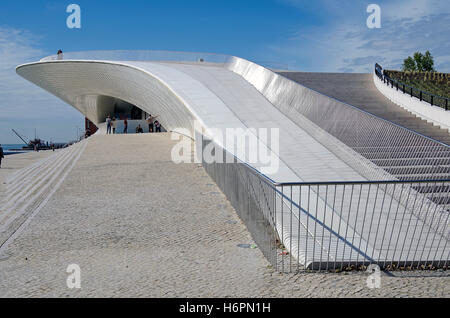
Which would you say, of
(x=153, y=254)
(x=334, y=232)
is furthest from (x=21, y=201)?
(x=334, y=232)

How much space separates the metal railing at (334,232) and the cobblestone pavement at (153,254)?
275mm

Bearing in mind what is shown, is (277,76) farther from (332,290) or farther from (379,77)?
(332,290)

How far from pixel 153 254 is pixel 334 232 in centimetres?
270

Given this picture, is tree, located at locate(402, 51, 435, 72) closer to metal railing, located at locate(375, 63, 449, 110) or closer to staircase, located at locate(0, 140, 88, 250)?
metal railing, located at locate(375, 63, 449, 110)

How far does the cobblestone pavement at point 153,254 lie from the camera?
4.32 metres

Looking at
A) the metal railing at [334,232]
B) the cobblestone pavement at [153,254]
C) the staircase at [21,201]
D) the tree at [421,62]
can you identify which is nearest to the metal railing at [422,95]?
the metal railing at [334,232]

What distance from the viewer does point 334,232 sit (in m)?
6.16

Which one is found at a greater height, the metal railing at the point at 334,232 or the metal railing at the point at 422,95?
the metal railing at the point at 422,95

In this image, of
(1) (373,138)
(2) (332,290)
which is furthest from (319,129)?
(2) (332,290)

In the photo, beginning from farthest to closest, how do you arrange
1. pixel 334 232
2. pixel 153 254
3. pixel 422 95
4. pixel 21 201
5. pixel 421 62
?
pixel 421 62
pixel 422 95
pixel 21 201
pixel 334 232
pixel 153 254

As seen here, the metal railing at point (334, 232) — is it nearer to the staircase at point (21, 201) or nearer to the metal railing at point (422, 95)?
the staircase at point (21, 201)

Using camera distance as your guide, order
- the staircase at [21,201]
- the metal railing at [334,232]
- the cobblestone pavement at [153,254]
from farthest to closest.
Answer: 1. the staircase at [21,201]
2. the metal railing at [334,232]
3. the cobblestone pavement at [153,254]

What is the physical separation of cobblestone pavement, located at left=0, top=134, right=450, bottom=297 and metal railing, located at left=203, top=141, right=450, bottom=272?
0.90ft

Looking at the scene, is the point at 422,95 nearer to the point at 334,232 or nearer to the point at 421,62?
the point at 334,232
